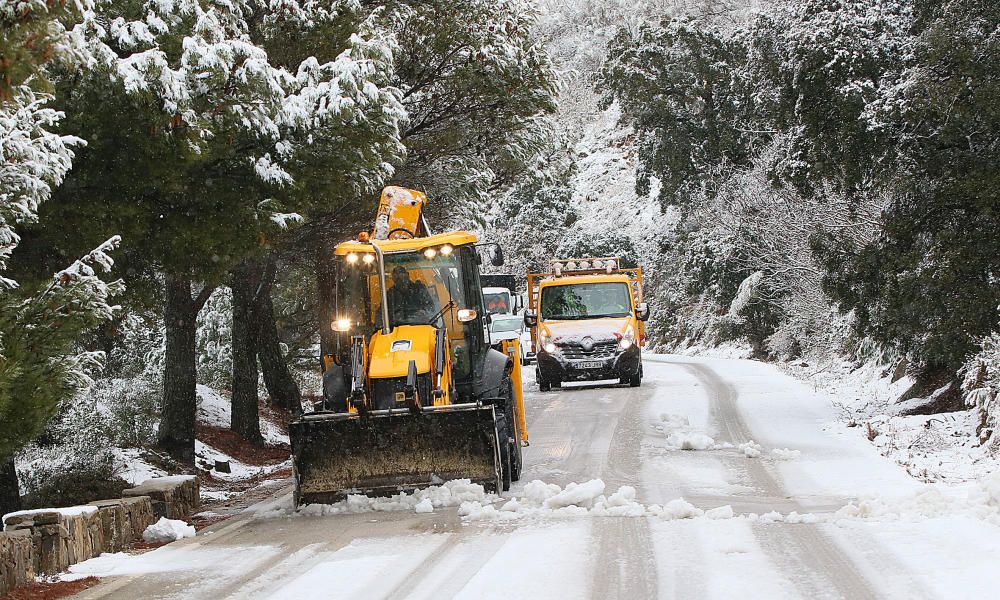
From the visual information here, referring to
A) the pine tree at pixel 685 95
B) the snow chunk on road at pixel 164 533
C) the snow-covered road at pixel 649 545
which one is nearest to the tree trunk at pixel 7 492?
the snow chunk on road at pixel 164 533

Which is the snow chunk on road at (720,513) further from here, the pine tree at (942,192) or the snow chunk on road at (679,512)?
the pine tree at (942,192)

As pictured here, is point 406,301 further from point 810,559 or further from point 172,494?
point 810,559

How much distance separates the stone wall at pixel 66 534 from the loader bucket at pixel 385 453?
1.51m

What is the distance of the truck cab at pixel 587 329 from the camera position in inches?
886

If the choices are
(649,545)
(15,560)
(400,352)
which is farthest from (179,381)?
(649,545)

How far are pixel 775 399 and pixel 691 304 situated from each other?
35.9 metres

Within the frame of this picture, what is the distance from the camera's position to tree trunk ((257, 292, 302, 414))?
71.8ft

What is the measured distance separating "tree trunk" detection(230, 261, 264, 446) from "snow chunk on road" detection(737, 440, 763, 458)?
30.2 feet

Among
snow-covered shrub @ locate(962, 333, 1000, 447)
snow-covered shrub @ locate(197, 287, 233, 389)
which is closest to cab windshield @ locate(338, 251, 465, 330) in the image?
snow-covered shrub @ locate(962, 333, 1000, 447)

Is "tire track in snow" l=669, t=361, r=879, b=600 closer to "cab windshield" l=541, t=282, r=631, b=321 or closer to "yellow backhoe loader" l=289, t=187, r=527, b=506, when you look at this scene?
"yellow backhoe loader" l=289, t=187, r=527, b=506

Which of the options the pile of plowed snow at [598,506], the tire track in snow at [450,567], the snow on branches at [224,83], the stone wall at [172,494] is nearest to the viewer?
the tire track in snow at [450,567]

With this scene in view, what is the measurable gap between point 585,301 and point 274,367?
6839 millimetres

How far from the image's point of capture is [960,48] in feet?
41.6

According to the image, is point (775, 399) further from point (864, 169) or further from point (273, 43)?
point (273, 43)
